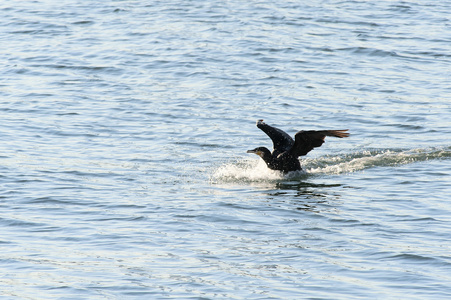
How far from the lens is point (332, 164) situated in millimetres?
13664

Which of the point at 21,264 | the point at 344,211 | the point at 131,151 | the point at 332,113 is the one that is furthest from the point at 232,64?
the point at 21,264

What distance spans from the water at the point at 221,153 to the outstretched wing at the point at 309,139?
1.73 feet

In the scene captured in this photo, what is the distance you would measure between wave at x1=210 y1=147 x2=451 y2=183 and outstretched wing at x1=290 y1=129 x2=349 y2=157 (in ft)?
1.63

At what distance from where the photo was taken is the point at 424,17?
88.2 ft

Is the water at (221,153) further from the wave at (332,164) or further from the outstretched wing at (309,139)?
the outstretched wing at (309,139)

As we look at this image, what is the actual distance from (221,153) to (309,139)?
8.25ft

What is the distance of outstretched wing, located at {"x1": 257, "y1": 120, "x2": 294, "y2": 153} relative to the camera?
42.4 ft

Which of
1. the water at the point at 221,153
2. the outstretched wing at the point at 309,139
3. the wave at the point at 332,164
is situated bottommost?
the wave at the point at 332,164

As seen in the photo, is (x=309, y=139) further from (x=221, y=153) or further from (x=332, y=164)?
(x=221, y=153)

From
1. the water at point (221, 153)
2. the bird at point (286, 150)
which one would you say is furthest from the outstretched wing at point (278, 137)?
the water at point (221, 153)

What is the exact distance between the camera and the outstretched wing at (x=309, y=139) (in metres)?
11.9

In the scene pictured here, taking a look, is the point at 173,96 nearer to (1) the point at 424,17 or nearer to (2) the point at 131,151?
(2) the point at 131,151

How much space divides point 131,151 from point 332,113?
481 cm

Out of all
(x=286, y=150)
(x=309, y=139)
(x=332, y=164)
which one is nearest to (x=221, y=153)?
(x=286, y=150)
